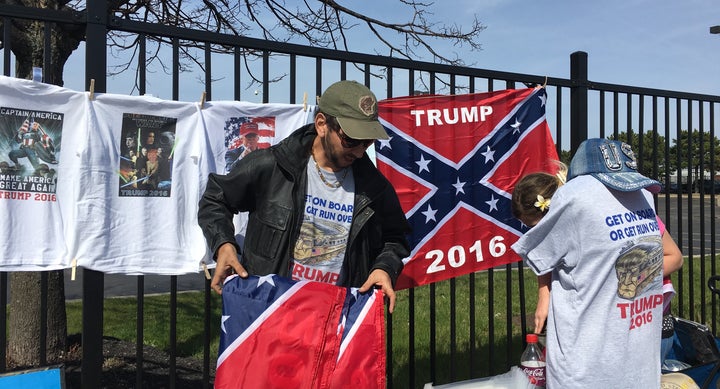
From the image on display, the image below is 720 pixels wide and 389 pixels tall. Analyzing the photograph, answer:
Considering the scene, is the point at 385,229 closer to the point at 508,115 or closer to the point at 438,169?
the point at 438,169

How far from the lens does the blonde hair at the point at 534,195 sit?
270cm

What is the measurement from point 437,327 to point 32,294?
3.89 meters

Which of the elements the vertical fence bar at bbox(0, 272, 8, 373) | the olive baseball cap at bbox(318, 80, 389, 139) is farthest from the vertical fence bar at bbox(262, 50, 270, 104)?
the vertical fence bar at bbox(0, 272, 8, 373)

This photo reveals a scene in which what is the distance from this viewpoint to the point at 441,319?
22.4 ft

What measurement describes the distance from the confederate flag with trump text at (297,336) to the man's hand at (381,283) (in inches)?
2.5

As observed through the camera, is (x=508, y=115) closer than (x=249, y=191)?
No

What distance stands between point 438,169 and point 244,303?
1.79 meters

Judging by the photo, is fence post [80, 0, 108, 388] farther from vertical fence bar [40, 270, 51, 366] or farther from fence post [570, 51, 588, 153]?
fence post [570, 51, 588, 153]

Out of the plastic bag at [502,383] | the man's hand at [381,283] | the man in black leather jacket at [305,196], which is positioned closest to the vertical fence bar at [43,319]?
the man in black leather jacket at [305,196]

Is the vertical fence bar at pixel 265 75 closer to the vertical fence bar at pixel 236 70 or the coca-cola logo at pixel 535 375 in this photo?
the vertical fence bar at pixel 236 70

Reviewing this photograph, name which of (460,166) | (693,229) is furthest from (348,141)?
Answer: (693,229)

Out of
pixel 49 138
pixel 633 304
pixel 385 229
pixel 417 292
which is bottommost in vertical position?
pixel 417 292

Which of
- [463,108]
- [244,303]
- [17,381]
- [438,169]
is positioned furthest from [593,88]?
[17,381]

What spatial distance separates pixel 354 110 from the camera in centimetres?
231
